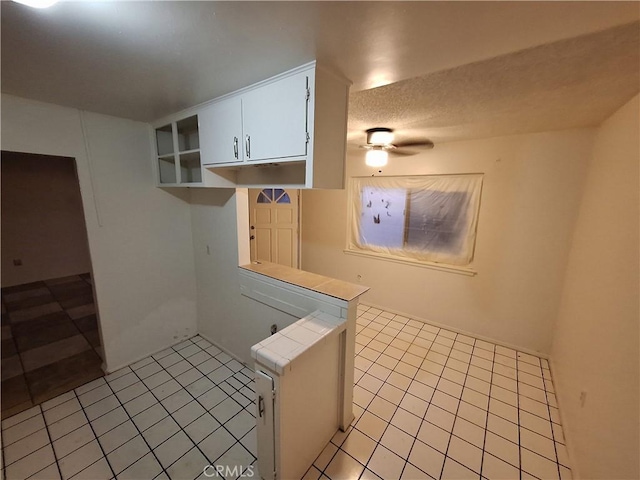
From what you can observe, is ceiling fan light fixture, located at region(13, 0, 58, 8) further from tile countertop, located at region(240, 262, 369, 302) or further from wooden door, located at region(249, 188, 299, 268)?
wooden door, located at region(249, 188, 299, 268)

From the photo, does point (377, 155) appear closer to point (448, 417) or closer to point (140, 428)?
point (448, 417)

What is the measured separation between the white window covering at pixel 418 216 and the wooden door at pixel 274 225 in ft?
3.11

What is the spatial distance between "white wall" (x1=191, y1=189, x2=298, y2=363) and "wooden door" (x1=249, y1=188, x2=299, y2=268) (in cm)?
74

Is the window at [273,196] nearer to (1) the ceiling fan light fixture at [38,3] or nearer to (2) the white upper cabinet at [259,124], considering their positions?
(2) the white upper cabinet at [259,124]

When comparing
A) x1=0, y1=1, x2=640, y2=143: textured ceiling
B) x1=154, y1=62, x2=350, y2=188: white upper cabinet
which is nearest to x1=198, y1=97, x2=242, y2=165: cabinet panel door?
x1=154, y1=62, x2=350, y2=188: white upper cabinet

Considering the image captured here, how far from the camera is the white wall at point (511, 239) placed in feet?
7.95

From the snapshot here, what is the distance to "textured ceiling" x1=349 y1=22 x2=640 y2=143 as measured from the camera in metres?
1.14

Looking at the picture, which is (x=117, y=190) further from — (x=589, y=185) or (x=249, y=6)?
(x=589, y=185)

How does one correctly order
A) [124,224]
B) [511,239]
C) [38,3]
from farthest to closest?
[511,239], [124,224], [38,3]

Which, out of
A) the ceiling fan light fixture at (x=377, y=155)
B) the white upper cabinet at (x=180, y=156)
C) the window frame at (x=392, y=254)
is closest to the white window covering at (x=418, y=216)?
the window frame at (x=392, y=254)

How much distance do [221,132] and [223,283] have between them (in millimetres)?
1510

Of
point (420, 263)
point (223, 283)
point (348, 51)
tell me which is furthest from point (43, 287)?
point (420, 263)

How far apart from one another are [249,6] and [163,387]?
277 centimetres

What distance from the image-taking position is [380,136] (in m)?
2.45
